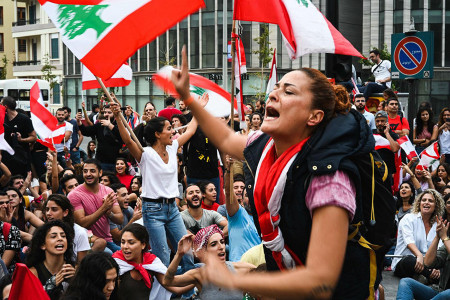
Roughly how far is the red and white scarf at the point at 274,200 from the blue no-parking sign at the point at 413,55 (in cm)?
864

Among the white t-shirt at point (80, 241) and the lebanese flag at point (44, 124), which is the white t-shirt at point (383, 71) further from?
the white t-shirt at point (80, 241)

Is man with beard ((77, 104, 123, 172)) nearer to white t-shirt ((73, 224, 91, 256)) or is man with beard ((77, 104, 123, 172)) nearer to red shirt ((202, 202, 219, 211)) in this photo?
red shirt ((202, 202, 219, 211))

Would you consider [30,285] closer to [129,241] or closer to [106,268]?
[106,268]

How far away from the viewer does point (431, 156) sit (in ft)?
38.4

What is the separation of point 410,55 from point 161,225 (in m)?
5.61

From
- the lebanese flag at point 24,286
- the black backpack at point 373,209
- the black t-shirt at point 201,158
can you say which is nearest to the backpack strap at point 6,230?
the lebanese flag at point 24,286

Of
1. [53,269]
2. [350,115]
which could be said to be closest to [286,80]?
[350,115]

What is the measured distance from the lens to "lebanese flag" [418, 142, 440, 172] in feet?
38.1

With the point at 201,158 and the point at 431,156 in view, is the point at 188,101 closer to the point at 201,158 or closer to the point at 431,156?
the point at 201,158

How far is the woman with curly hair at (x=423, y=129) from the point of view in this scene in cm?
1293

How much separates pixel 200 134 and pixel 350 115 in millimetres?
7873

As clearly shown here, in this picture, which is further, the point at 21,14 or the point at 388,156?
the point at 21,14

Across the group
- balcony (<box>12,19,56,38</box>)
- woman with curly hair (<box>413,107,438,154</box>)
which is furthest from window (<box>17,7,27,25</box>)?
woman with curly hair (<box>413,107,438,154</box>)

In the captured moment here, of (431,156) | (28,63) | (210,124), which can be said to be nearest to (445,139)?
(431,156)
